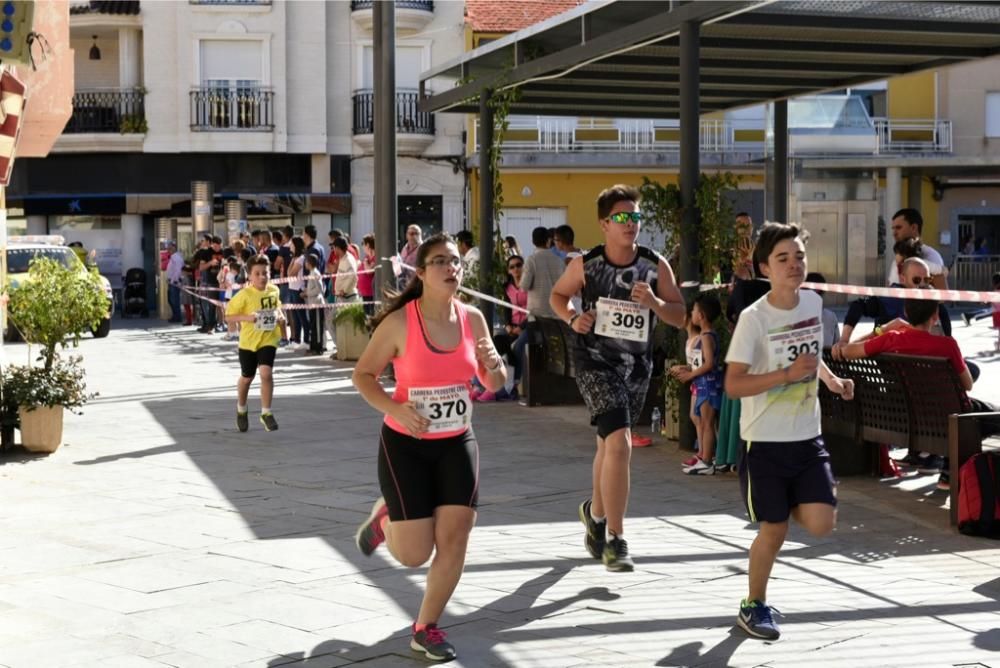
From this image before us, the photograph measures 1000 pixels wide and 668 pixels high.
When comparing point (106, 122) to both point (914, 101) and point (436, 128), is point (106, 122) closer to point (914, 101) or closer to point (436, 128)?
point (436, 128)

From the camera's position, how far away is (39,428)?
12.7 m

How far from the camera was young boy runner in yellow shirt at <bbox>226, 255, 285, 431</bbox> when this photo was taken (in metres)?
14.1

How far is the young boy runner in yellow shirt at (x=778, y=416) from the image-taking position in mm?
6520

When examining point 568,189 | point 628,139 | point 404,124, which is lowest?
point 568,189

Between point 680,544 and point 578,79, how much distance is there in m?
8.54

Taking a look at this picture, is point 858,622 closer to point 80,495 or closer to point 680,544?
point 680,544

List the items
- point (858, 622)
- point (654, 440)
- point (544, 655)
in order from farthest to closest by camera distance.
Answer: point (654, 440) → point (858, 622) → point (544, 655)

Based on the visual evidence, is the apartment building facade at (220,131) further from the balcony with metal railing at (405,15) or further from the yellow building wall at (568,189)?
the yellow building wall at (568,189)

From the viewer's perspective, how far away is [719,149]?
44.6 m

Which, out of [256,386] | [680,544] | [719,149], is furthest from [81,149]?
[680,544]

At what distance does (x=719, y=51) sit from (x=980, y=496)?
22.0 ft

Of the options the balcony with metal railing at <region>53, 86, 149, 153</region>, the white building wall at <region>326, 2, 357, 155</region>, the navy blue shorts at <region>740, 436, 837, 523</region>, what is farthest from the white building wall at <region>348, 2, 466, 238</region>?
the navy blue shorts at <region>740, 436, 837, 523</region>

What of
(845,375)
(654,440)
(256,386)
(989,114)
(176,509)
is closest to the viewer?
(176,509)

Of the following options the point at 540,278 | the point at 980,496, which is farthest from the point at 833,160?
the point at 980,496
